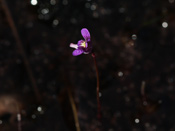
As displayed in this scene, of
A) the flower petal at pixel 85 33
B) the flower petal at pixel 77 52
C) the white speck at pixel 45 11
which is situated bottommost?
the flower petal at pixel 77 52

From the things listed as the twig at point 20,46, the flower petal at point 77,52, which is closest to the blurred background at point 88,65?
the twig at point 20,46

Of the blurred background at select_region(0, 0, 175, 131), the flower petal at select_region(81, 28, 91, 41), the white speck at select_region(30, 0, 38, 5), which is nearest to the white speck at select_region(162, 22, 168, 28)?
the blurred background at select_region(0, 0, 175, 131)

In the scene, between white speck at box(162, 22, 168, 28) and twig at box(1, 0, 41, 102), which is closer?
twig at box(1, 0, 41, 102)

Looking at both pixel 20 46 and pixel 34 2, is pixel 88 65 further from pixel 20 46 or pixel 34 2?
pixel 34 2

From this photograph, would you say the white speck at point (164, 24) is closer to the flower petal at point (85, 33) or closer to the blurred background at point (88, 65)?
the blurred background at point (88, 65)

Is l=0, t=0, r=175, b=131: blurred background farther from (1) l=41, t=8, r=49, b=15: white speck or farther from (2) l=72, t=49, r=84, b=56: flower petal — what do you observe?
(2) l=72, t=49, r=84, b=56: flower petal

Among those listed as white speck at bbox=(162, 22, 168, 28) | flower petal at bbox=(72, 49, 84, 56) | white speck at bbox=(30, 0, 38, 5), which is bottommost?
flower petal at bbox=(72, 49, 84, 56)

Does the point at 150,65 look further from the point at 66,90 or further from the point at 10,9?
the point at 10,9

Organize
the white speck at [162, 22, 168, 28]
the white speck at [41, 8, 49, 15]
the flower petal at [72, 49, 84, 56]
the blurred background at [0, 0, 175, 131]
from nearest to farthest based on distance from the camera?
the flower petal at [72, 49, 84, 56]
the blurred background at [0, 0, 175, 131]
the white speck at [162, 22, 168, 28]
the white speck at [41, 8, 49, 15]
